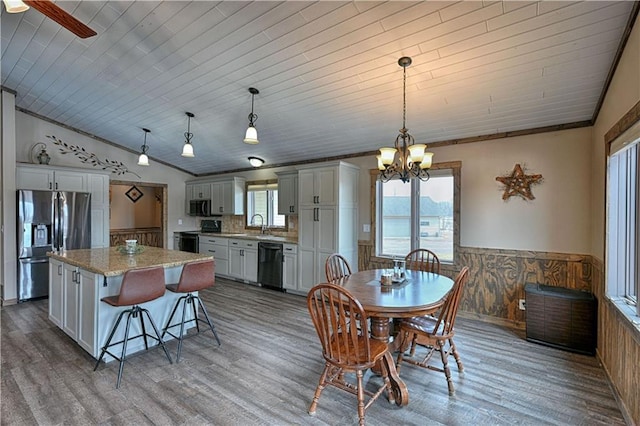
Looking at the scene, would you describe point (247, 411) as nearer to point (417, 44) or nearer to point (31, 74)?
point (417, 44)

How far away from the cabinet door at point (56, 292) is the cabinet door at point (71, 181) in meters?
2.11

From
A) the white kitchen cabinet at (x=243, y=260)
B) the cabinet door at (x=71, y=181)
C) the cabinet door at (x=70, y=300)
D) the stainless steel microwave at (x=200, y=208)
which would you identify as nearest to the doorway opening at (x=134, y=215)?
the stainless steel microwave at (x=200, y=208)

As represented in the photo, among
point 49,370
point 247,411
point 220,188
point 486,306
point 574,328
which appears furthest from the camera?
point 220,188

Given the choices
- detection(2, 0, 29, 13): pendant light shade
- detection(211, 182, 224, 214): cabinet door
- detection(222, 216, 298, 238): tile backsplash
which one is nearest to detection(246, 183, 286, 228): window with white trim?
detection(222, 216, 298, 238): tile backsplash

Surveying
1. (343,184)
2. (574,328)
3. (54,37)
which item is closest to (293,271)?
(343,184)

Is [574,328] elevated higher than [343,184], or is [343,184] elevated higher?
[343,184]

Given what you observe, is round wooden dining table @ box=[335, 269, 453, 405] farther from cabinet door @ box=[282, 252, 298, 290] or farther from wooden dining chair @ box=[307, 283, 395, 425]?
cabinet door @ box=[282, 252, 298, 290]

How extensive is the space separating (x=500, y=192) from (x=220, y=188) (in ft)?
17.8

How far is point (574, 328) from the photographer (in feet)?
10.4

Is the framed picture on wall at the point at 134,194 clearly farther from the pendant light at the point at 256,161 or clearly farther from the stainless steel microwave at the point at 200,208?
the pendant light at the point at 256,161

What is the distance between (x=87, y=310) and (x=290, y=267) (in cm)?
293

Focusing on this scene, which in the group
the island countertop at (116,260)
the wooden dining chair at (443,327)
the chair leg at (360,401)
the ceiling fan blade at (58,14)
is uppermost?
the ceiling fan blade at (58,14)

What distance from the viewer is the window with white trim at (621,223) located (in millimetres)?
2502

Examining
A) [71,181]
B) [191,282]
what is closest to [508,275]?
[191,282]
